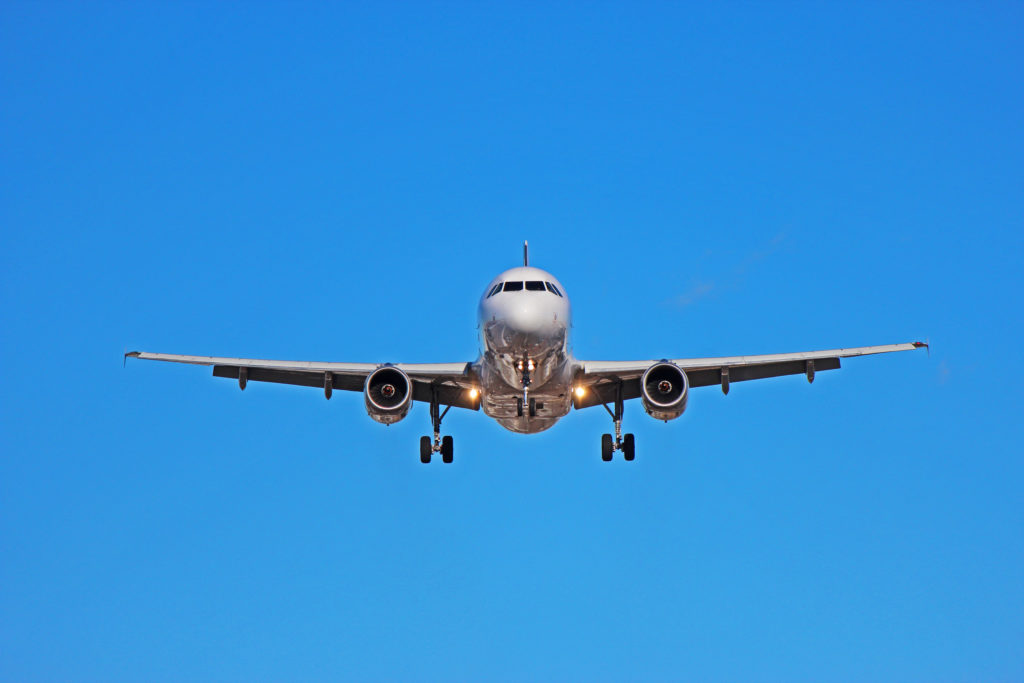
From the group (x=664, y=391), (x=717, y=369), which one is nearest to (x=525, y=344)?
(x=664, y=391)

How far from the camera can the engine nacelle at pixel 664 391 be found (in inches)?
1483

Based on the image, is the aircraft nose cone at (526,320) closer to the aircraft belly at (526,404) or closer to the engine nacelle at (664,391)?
the aircraft belly at (526,404)

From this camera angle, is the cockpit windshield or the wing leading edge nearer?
the cockpit windshield

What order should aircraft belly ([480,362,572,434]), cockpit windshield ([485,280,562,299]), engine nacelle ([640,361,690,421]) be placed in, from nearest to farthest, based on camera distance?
cockpit windshield ([485,280,562,299]) < aircraft belly ([480,362,572,434]) < engine nacelle ([640,361,690,421])

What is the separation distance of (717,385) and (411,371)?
10389 mm

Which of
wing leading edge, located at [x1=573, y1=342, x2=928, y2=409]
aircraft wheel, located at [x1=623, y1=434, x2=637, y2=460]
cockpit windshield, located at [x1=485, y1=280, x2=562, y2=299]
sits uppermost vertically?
cockpit windshield, located at [x1=485, y1=280, x2=562, y2=299]

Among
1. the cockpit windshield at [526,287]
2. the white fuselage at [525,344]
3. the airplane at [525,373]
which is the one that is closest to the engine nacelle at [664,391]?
the airplane at [525,373]

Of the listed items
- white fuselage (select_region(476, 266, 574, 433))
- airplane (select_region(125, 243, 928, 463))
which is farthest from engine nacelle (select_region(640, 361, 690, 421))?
white fuselage (select_region(476, 266, 574, 433))

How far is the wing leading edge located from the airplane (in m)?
0.03

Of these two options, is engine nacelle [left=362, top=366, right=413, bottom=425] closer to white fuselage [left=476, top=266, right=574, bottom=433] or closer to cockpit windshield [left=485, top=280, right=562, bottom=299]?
white fuselage [left=476, top=266, right=574, bottom=433]

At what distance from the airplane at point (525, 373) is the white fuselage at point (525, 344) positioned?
3cm

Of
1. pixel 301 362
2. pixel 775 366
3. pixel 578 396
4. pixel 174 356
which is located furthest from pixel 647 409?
pixel 174 356

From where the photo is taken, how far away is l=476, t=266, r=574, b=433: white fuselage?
34344 millimetres

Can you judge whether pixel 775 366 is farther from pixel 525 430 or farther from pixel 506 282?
pixel 506 282
